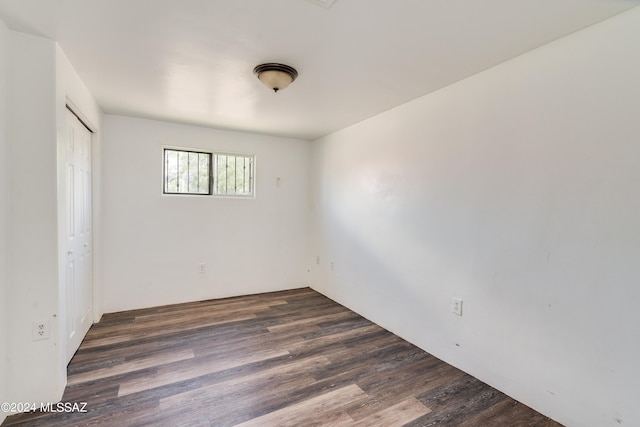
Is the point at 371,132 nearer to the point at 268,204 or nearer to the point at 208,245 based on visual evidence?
the point at 268,204

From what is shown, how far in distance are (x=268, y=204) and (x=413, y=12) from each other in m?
3.06

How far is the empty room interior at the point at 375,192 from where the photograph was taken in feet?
4.99

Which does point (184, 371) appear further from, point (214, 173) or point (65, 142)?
point (214, 173)

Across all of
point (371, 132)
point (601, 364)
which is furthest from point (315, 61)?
point (601, 364)

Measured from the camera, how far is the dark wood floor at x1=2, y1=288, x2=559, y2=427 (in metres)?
1.72

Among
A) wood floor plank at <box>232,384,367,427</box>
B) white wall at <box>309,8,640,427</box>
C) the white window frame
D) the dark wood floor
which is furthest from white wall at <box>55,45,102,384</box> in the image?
white wall at <box>309,8,640,427</box>

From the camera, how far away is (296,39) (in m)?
1.74

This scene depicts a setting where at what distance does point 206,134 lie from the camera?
370 cm

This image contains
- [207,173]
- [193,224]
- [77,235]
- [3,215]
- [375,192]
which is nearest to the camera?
[3,215]

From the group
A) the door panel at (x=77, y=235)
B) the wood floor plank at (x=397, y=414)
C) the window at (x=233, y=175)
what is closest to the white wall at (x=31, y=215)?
the door panel at (x=77, y=235)

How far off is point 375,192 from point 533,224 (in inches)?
60.9

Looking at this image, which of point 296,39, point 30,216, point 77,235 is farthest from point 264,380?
point 296,39

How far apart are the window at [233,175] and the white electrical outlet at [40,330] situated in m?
2.33

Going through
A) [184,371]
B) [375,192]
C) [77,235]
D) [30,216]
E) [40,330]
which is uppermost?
[375,192]
